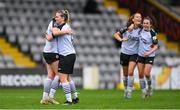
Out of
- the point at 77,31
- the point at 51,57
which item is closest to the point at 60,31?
the point at 51,57

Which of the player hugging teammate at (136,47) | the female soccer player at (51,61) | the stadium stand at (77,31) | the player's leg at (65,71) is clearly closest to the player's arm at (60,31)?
the female soccer player at (51,61)

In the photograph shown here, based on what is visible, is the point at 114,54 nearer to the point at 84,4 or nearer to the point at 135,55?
the point at 84,4

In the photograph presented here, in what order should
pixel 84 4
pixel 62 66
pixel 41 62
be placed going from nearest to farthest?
pixel 62 66
pixel 41 62
pixel 84 4

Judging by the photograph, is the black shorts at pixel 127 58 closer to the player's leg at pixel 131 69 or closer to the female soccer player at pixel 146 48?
the player's leg at pixel 131 69

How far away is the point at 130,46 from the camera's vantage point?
19500 mm

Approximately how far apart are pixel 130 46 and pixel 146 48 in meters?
0.66

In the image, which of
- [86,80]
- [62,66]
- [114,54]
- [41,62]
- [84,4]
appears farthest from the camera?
[84,4]

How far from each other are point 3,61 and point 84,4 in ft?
24.5

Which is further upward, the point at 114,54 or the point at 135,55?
the point at 135,55

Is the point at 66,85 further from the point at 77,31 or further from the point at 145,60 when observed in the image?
the point at 77,31

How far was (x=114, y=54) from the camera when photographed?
112 ft

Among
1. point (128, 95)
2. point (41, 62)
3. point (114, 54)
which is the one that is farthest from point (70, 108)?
point (114, 54)

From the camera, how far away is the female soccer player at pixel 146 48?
19.8 metres

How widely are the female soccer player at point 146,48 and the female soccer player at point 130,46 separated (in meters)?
0.31
